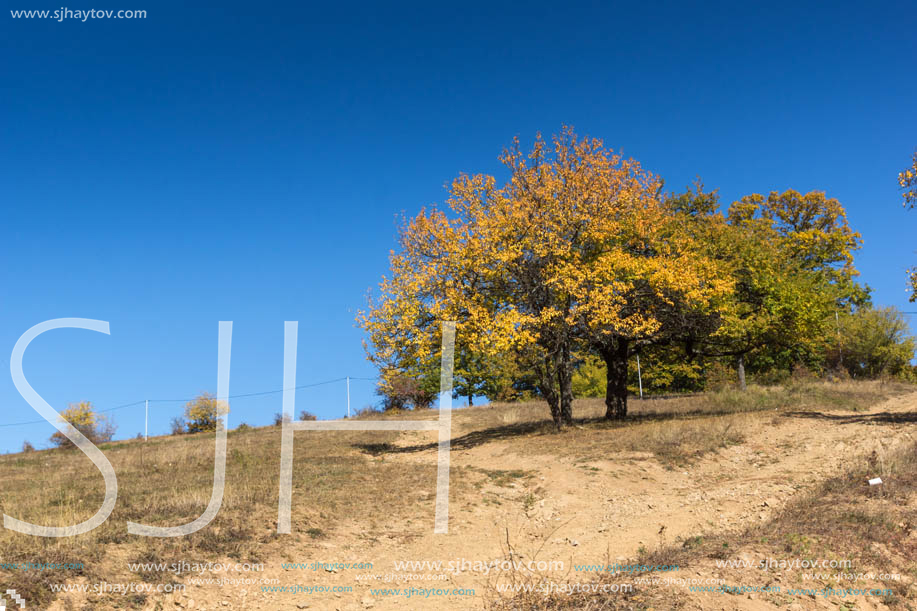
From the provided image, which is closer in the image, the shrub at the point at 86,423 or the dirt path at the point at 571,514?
the dirt path at the point at 571,514

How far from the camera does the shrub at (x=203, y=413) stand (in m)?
43.9

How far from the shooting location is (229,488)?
42.7 feet

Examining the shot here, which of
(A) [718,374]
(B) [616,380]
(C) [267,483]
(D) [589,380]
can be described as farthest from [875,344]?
(C) [267,483]

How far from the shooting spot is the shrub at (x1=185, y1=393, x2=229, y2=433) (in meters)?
43.9

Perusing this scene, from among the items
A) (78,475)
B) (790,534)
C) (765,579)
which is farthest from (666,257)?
(78,475)

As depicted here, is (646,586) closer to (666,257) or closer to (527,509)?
(527,509)

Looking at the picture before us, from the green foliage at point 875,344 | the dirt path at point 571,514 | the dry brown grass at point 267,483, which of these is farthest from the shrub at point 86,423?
the green foliage at point 875,344

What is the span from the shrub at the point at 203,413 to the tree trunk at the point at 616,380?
30.2 metres

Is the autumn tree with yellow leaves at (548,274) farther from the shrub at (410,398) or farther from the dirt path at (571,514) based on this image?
the shrub at (410,398)

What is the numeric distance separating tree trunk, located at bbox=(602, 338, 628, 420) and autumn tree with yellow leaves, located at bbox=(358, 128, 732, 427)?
154 centimetres

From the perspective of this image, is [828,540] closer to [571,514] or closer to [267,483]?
[571,514]

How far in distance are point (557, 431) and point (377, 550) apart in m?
12.8

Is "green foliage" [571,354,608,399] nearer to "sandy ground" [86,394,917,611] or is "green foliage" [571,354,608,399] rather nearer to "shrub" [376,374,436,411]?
"shrub" [376,374,436,411]

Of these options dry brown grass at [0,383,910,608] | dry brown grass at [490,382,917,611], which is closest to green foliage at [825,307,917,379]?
dry brown grass at [0,383,910,608]
